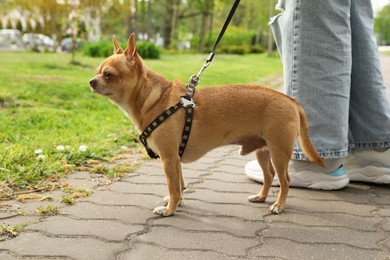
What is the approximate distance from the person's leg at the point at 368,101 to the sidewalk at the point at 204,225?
0.71 feet

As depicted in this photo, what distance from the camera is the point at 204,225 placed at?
3117 mm

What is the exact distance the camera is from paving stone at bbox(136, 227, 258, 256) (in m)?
2.74

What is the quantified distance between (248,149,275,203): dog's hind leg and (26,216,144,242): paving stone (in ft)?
3.25

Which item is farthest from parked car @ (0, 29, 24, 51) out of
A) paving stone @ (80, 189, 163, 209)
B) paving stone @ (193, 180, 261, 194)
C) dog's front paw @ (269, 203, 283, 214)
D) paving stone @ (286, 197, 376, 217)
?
dog's front paw @ (269, 203, 283, 214)

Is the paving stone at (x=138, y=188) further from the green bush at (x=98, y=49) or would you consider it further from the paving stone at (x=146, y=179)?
the green bush at (x=98, y=49)

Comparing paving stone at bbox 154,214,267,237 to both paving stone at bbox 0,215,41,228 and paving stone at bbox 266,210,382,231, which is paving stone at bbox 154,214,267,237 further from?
paving stone at bbox 0,215,41,228

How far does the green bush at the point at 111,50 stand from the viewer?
22094mm

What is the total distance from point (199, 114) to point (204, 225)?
2.46 ft

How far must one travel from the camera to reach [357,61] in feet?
13.3

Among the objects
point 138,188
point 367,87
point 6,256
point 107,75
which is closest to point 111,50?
point 138,188

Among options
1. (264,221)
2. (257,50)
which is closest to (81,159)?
(264,221)

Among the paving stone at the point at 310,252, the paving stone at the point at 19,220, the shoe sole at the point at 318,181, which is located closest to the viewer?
the paving stone at the point at 310,252

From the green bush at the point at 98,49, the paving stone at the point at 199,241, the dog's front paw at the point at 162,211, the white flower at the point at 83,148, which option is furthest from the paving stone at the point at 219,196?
the green bush at the point at 98,49

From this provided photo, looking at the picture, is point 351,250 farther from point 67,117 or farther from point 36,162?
point 67,117
